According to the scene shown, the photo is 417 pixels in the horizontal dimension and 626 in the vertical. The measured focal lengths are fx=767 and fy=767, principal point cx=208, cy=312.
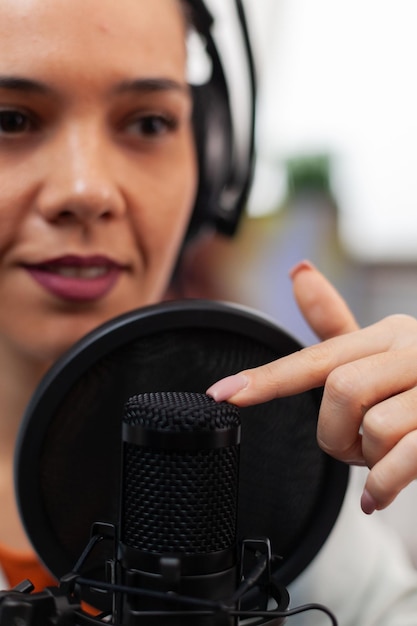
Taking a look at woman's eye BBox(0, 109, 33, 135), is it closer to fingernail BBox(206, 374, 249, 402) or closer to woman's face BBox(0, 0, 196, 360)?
woman's face BBox(0, 0, 196, 360)

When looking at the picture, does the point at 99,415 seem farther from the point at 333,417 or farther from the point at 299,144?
the point at 299,144

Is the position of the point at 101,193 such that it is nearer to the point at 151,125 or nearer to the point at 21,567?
the point at 151,125

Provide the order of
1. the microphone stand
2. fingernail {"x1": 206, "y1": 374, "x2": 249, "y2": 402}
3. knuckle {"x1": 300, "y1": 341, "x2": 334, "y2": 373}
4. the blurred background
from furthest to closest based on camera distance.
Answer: the blurred background < knuckle {"x1": 300, "y1": 341, "x2": 334, "y2": 373} < fingernail {"x1": 206, "y1": 374, "x2": 249, "y2": 402} < the microphone stand

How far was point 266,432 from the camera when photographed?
697 millimetres

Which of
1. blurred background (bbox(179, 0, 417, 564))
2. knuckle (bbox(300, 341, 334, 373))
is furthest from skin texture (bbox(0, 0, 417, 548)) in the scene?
blurred background (bbox(179, 0, 417, 564))

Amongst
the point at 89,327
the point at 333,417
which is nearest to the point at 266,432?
the point at 333,417

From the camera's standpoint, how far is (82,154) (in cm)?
87

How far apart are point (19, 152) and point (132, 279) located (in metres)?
0.22

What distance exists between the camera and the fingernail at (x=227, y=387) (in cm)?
56

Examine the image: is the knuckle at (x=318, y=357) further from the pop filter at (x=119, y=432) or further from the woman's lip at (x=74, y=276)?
the woman's lip at (x=74, y=276)

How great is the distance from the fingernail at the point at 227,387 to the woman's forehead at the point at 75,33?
1.46ft

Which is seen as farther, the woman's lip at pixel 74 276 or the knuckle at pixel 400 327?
the woman's lip at pixel 74 276

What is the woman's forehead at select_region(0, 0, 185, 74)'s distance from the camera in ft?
2.77

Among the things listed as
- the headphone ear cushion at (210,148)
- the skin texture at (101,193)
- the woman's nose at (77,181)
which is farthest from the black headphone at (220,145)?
the woman's nose at (77,181)
